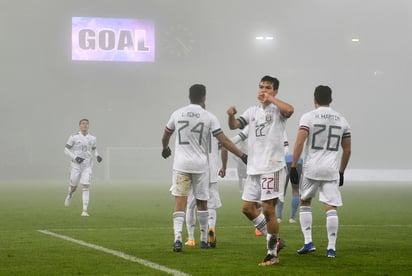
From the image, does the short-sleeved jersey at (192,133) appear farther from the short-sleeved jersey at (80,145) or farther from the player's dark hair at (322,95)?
the short-sleeved jersey at (80,145)

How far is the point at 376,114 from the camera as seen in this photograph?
65.9 metres

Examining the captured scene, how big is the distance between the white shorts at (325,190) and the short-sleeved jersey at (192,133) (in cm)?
143

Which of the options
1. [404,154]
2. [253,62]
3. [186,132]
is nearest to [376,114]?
[404,154]

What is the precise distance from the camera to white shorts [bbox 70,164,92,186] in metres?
21.2

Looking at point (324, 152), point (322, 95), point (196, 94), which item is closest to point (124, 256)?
point (196, 94)

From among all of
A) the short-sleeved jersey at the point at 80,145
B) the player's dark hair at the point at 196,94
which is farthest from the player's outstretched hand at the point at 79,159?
the player's dark hair at the point at 196,94

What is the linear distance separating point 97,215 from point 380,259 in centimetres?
1091

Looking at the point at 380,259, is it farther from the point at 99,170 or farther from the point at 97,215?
the point at 99,170

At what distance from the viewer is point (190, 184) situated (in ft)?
39.0

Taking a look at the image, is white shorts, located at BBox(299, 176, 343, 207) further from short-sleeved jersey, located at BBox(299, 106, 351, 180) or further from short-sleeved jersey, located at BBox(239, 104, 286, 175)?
short-sleeved jersey, located at BBox(239, 104, 286, 175)

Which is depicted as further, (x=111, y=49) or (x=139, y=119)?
(x=139, y=119)

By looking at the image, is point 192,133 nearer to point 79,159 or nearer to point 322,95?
point 322,95

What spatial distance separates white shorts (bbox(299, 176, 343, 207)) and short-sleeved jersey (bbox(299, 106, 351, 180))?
9 cm

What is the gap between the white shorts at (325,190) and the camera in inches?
433
